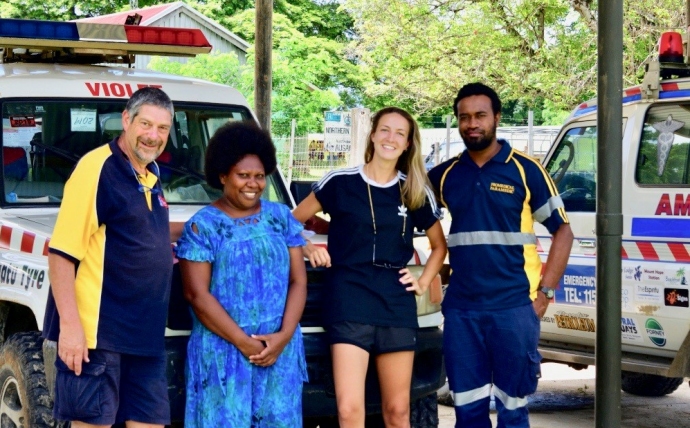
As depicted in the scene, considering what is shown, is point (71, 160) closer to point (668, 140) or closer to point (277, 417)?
point (277, 417)

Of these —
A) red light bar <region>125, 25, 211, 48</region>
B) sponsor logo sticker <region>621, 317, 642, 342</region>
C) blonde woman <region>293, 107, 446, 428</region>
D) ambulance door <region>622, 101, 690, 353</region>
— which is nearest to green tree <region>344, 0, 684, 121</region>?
ambulance door <region>622, 101, 690, 353</region>

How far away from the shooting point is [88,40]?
6.35 metres

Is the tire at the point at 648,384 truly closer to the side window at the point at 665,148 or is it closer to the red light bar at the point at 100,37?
the side window at the point at 665,148

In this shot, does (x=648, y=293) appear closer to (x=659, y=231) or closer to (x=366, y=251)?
(x=659, y=231)

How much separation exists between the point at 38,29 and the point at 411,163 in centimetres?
252

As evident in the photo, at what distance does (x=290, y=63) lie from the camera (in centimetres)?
3159

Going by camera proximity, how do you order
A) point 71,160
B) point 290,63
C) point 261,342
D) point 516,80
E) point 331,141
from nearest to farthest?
point 261,342 < point 71,160 < point 331,141 < point 516,80 < point 290,63

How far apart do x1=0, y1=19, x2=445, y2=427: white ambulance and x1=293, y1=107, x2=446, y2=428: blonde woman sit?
257mm

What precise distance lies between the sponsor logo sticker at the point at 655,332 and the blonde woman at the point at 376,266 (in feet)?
8.43

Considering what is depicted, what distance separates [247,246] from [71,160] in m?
1.93

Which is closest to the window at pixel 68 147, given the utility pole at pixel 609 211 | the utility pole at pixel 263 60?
the utility pole at pixel 609 211

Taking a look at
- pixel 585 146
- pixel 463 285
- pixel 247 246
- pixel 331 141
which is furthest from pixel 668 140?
pixel 331 141

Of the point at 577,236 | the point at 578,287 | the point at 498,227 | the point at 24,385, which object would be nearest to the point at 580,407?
the point at 578,287

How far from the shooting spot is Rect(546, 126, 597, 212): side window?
7.62 m
